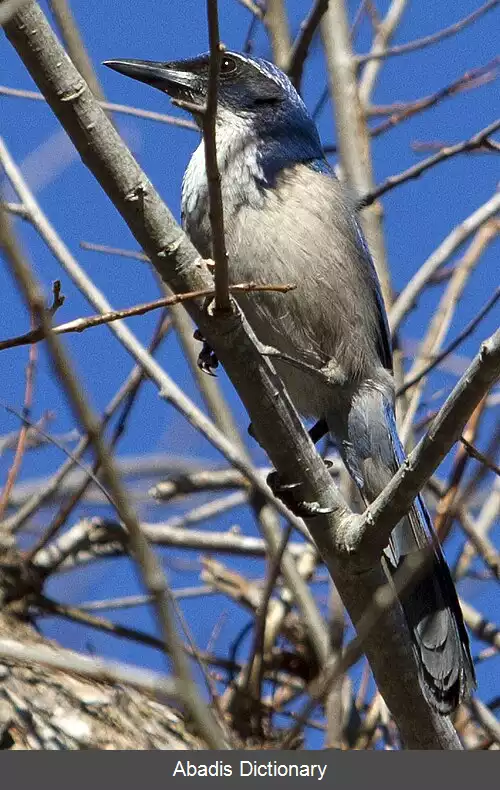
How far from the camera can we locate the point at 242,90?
15.6 ft

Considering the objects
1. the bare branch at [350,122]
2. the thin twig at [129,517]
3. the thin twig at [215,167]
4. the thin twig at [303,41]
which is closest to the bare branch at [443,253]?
the bare branch at [350,122]

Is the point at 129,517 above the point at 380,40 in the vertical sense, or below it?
below

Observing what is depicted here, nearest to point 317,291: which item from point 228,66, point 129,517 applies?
point 228,66

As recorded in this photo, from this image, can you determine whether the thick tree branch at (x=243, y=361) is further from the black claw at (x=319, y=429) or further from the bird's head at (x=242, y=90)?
the bird's head at (x=242, y=90)

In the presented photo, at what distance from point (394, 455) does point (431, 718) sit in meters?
1.09

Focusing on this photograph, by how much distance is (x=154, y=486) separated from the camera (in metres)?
5.66

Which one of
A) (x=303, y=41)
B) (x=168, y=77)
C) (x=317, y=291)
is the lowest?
(x=317, y=291)

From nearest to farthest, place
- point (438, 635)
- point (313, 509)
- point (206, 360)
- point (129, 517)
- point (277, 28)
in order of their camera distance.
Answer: point (129, 517) < point (313, 509) < point (438, 635) < point (206, 360) < point (277, 28)

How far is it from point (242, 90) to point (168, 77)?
352 millimetres

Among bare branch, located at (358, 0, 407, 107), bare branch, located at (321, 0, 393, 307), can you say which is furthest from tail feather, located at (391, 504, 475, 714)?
bare branch, located at (358, 0, 407, 107)

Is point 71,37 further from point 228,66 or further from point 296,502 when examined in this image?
point 296,502

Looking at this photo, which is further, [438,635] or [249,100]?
[249,100]

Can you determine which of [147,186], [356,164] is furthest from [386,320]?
[147,186]

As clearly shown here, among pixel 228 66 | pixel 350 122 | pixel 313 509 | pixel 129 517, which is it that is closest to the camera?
pixel 129 517
